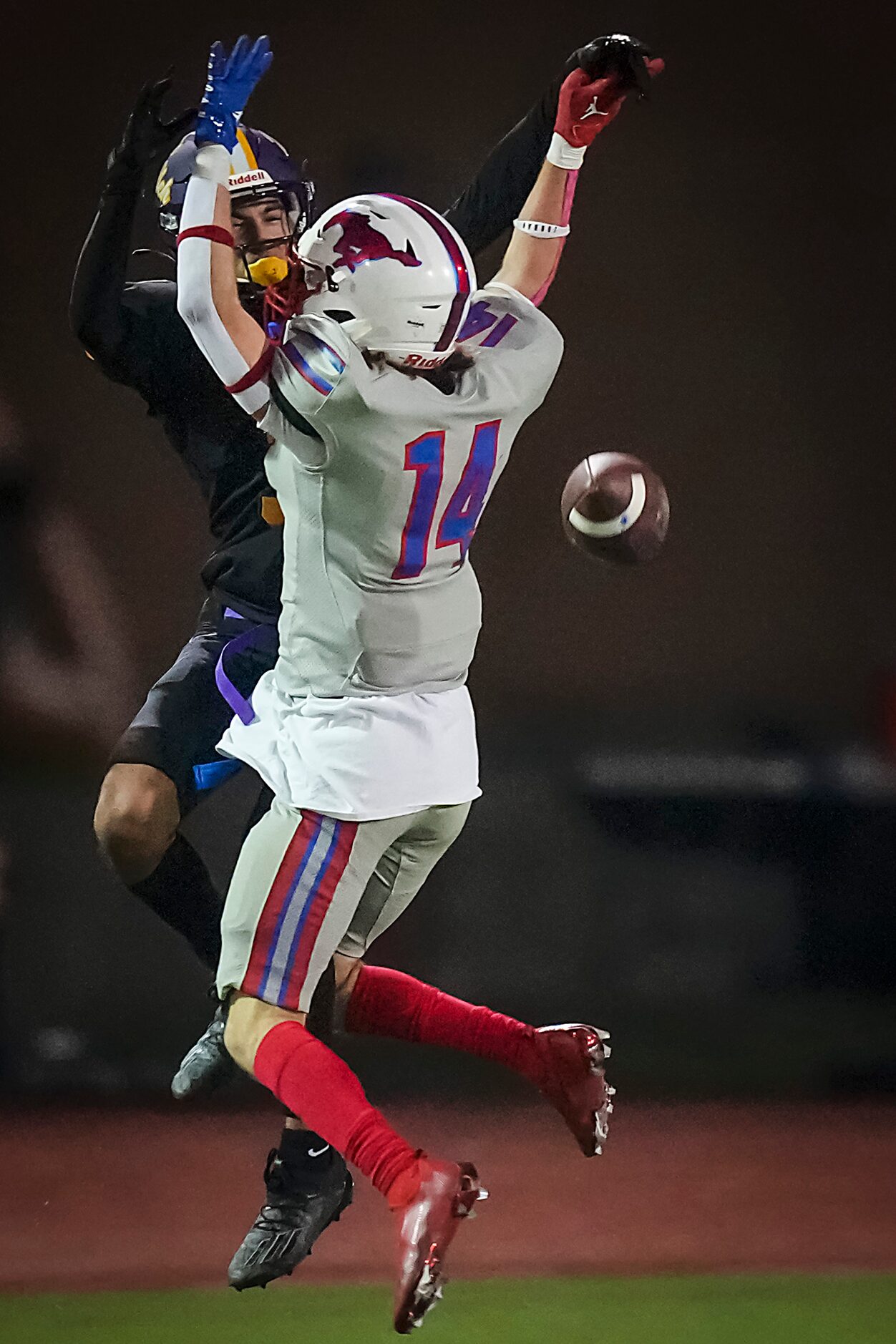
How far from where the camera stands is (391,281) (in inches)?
81.3

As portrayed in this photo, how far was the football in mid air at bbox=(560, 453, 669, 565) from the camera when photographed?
91.8 inches

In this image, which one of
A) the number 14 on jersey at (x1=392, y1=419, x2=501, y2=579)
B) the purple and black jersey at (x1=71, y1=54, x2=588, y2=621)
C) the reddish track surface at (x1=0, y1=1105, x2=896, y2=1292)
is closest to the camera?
the number 14 on jersey at (x1=392, y1=419, x2=501, y2=579)

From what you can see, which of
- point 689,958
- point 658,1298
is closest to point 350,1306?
point 658,1298

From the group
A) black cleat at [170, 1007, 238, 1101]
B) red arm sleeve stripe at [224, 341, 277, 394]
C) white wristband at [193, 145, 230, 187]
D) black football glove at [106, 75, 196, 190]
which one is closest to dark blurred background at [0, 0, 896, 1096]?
black cleat at [170, 1007, 238, 1101]

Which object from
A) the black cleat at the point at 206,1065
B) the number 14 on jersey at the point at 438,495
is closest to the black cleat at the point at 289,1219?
the black cleat at the point at 206,1065

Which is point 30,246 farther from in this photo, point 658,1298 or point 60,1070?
point 658,1298

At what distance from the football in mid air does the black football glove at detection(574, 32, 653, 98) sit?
583 millimetres

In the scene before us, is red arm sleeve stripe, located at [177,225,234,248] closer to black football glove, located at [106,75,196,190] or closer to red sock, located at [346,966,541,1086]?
black football glove, located at [106,75,196,190]

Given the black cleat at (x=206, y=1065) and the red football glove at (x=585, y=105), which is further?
the black cleat at (x=206, y=1065)

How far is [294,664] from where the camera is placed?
2244mm

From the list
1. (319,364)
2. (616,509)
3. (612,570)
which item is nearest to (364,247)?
(319,364)

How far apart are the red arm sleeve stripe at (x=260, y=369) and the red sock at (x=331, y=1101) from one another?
2.90 feet

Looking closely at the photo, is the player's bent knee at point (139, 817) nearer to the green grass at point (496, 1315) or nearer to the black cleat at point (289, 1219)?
the black cleat at point (289, 1219)

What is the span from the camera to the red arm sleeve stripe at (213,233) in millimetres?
2047
